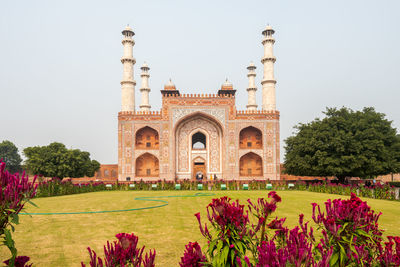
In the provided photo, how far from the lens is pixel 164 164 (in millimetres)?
31656

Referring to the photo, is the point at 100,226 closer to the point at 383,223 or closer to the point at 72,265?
the point at 72,265

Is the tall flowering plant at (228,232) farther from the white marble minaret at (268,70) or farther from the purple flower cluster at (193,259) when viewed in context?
the white marble minaret at (268,70)

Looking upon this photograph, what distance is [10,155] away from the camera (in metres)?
52.6

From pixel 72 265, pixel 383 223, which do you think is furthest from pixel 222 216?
pixel 383 223

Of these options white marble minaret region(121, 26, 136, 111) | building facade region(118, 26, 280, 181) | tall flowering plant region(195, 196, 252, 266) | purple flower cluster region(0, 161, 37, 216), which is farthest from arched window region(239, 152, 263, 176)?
purple flower cluster region(0, 161, 37, 216)

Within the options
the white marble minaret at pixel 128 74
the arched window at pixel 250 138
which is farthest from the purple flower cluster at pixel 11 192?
the arched window at pixel 250 138

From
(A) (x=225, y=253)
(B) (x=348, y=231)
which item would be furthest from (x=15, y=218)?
(B) (x=348, y=231)

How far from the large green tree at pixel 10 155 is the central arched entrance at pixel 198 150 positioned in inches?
1296

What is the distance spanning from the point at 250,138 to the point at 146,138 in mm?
11193

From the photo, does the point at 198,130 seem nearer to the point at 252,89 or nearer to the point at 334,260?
the point at 252,89

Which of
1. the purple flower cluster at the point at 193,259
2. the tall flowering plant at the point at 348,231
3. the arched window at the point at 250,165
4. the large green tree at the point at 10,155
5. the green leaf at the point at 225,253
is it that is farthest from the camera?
the large green tree at the point at 10,155

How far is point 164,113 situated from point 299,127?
13577 mm

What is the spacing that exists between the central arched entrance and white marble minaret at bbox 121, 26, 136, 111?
575 centimetres

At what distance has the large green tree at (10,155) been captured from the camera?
5125cm
